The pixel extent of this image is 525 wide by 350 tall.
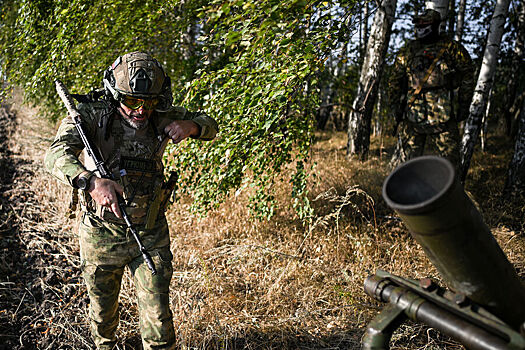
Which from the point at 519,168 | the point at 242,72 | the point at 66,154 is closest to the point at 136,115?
the point at 66,154

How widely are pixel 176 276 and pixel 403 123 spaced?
10.4 feet

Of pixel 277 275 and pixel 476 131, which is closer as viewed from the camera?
pixel 277 275

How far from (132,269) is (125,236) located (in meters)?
0.23

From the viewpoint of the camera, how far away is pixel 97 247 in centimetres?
250

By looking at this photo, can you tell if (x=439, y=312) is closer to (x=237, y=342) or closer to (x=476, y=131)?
(x=237, y=342)

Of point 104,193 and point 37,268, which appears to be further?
point 37,268

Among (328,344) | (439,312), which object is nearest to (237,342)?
(328,344)

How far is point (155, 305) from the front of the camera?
2.48m

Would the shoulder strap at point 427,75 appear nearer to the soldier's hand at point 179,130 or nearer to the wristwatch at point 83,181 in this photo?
the soldier's hand at point 179,130

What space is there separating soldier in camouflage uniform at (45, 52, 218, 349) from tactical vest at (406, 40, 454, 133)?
10.3 ft

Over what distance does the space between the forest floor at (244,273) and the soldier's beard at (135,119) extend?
155 centimetres

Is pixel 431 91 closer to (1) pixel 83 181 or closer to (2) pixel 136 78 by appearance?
(2) pixel 136 78

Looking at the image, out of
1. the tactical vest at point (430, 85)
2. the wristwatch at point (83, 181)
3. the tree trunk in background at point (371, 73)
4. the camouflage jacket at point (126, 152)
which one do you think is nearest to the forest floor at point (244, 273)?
the camouflage jacket at point (126, 152)

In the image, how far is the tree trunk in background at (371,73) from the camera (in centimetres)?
716
